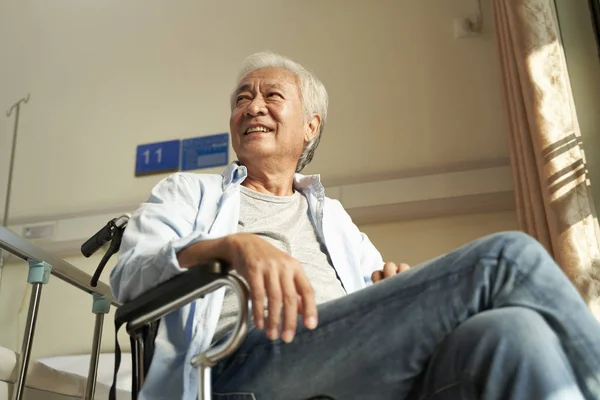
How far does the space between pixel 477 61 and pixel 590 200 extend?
125cm

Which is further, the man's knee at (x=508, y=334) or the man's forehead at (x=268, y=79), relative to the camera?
the man's forehead at (x=268, y=79)

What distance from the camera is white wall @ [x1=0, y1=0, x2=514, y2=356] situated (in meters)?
2.83

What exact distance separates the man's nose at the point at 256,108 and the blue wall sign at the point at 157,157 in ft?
4.44

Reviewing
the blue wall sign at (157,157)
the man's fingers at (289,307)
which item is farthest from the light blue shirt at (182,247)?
the blue wall sign at (157,157)

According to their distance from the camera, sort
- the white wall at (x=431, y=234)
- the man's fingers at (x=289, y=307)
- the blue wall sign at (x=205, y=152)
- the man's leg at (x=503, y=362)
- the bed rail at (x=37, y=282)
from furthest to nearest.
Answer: the blue wall sign at (x=205, y=152) < the white wall at (x=431, y=234) < the bed rail at (x=37, y=282) < the man's fingers at (x=289, y=307) < the man's leg at (x=503, y=362)

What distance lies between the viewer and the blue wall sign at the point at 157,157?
314 centimetres

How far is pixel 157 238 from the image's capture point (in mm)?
1312

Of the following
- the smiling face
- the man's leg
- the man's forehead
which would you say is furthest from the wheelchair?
the man's forehead

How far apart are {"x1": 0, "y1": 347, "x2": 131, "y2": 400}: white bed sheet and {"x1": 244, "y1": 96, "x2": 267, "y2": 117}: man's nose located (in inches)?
38.9

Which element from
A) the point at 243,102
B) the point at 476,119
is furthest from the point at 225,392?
the point at 476,119

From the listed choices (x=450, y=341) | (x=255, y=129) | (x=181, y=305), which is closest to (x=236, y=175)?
(x=255, y=129)

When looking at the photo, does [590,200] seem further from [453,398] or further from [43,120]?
[43,120]

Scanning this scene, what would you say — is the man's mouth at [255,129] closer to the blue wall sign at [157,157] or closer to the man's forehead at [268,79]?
the man's forehead at [268,79]

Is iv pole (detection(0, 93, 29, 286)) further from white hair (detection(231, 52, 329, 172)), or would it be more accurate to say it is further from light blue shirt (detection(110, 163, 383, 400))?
light blue shirt (detection(110, 163, 383, 400))
